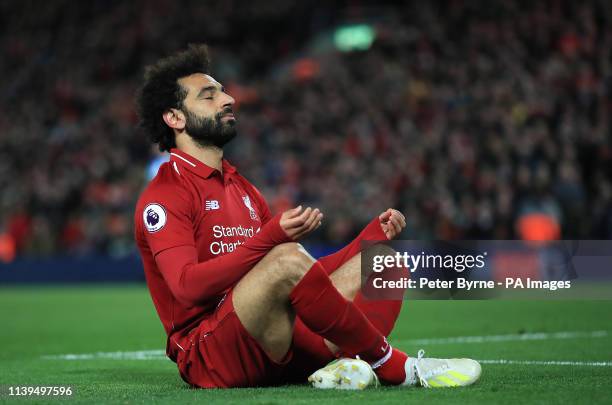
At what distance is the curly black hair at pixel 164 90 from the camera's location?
552cm

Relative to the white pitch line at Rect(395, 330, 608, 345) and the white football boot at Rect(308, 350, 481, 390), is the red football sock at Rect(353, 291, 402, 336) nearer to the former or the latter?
the white football boot at Rect(308, 350, 481, 390)

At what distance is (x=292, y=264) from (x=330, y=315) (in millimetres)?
283

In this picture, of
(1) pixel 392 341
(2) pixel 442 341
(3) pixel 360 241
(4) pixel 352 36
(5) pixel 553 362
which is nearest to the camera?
(3) pixel 360 241

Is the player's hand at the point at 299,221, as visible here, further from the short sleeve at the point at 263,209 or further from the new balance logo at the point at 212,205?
the short sleeve at the point at 263,209

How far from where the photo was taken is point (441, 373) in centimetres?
471

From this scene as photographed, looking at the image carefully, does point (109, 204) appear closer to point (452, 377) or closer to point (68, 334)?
point (68, 334)

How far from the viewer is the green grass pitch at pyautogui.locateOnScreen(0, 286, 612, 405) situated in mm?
4504

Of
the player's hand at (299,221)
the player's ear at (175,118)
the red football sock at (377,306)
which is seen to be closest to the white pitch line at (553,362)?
the red football sock at (377,306)

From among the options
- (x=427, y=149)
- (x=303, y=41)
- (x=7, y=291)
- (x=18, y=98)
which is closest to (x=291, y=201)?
(x=427, y=149)

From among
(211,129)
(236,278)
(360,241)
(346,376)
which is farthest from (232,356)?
(211,129)

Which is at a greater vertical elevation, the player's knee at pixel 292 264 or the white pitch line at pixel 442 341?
the player's knee at pixel 292 264

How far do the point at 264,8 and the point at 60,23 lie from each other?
6318mm

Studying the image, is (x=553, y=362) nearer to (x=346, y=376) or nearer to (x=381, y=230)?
(x=381, y=230)

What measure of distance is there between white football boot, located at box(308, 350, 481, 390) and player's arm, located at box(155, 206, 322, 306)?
64 centimetres
